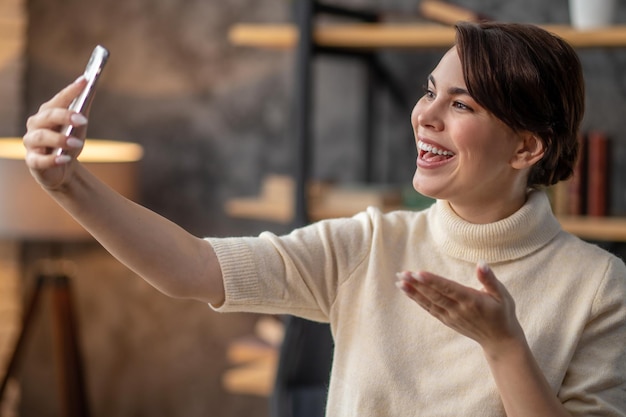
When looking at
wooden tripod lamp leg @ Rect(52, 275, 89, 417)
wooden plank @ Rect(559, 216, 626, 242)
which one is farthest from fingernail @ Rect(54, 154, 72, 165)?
wooden tripod lamp leg @ Rect(52, 275, 89, 417)

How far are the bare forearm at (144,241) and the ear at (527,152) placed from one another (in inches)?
19.9

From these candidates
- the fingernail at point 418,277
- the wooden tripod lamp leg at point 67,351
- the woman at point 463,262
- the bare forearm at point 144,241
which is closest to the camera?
the fingernail at point 418,277

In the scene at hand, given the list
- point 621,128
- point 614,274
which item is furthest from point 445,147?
point 621,128

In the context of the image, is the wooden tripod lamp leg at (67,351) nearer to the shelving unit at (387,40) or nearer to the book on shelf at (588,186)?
the shelving unit at (387,40)

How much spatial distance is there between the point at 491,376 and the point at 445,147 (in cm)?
36

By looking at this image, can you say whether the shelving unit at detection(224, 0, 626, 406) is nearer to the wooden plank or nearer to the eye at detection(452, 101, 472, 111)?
the wooden plank

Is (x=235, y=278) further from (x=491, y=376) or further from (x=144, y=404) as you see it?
(x=144, y=404)

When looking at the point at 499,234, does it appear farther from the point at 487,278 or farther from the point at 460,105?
the point at 487,278

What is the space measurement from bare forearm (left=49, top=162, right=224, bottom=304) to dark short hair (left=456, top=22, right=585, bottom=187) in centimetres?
49

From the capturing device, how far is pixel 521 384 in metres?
1.32

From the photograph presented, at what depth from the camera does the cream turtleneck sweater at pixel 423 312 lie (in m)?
1.47

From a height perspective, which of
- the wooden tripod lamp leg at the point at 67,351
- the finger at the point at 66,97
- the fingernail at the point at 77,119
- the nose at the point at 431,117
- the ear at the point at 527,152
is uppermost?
the finger at the point at 66,97

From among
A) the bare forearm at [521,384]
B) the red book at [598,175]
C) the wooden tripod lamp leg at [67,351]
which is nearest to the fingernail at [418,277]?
the bare forearm at [521,384]

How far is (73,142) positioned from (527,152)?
0.73 metres
